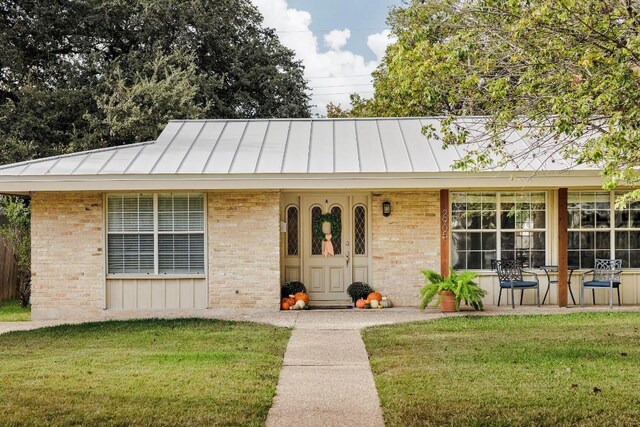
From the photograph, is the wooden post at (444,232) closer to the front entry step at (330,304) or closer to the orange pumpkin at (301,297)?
the front entry step at (330,304)

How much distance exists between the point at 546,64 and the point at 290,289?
7.89 meters

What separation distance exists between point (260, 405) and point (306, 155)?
812 cm

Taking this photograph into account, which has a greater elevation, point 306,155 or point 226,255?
point 306,155

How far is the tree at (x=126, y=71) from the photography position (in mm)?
23688

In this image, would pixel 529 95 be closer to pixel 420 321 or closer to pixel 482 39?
pixel 482 39

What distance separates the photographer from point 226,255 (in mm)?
13828

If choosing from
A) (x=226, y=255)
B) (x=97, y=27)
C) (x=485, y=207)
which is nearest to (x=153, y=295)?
(x=226, y=255)

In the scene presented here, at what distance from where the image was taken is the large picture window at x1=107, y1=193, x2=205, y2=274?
13.9 metres

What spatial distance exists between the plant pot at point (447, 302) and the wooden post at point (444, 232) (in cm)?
73

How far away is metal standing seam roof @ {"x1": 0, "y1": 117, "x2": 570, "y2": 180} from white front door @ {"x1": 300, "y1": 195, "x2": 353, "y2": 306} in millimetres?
1029

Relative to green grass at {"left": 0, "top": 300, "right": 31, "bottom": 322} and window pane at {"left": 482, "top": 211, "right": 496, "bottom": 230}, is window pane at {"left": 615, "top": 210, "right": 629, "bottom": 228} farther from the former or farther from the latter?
green grass at {"left": 0, "top": 300, "right": 31, "bottom": 322}

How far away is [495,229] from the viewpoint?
47.5 ft

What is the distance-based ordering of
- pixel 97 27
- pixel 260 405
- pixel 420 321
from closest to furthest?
pixel 260 405 → pixel 420 321 → pixel 97 27

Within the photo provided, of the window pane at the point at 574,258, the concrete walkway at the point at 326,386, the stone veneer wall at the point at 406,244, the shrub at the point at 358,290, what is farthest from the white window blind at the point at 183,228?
the window pane at the point at 574,258
